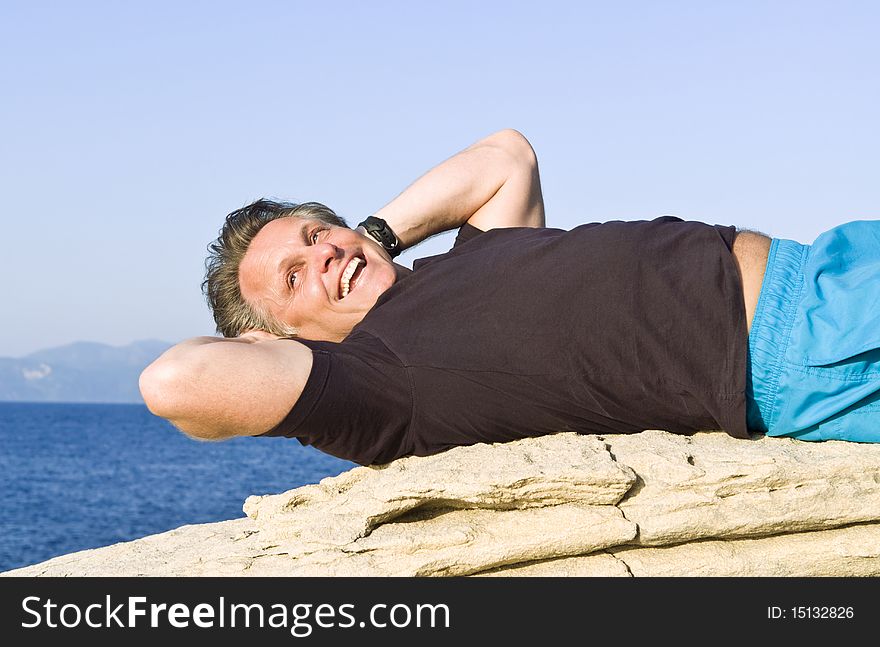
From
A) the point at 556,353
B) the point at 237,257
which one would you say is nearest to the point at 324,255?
the point at 237,257

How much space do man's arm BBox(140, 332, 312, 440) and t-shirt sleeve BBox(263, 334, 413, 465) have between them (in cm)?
6

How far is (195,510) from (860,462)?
35.5 m

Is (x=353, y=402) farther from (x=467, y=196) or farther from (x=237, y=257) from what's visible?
(x=467, y=196)

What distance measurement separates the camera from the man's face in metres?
4.28

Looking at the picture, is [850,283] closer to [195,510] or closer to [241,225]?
[241,225]

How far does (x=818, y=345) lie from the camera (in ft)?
11.4

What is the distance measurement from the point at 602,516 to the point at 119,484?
46.7 m

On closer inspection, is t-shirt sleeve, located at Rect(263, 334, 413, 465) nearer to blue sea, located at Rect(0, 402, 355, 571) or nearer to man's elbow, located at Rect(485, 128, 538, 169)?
man's elbow, located at Rect(485, 128, 538, 169)

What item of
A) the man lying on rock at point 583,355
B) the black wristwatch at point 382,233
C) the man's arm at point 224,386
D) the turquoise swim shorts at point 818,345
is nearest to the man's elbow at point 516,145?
the black wristwatch at point 382,233

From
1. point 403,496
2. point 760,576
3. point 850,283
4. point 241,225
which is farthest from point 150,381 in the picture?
point 850,283

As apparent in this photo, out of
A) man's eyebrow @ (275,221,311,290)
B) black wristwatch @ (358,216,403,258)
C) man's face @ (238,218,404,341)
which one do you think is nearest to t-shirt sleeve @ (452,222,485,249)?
black wristwatch @ (358,216,403,258)

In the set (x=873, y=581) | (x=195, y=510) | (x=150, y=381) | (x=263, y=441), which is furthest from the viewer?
(x=263, y=441)

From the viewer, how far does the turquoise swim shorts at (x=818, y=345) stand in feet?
11.3

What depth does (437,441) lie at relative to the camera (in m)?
Answer: 3.82
